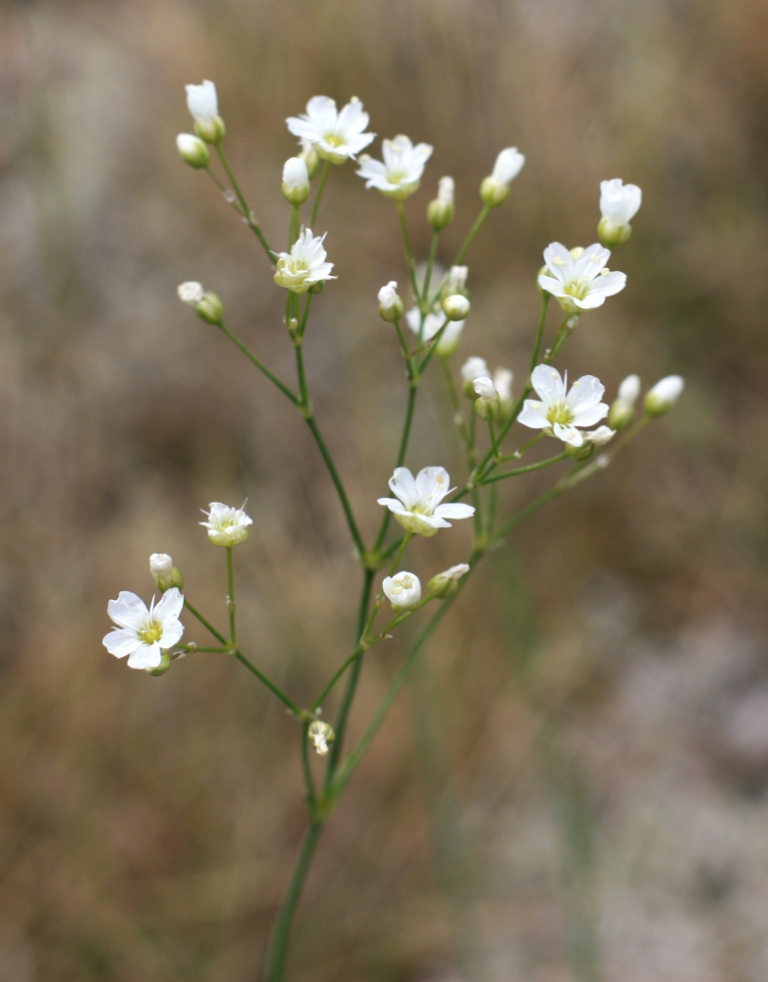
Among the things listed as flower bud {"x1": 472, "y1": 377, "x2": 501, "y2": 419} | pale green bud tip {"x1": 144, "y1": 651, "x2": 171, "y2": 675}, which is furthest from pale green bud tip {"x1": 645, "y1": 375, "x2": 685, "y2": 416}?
pale green bud tip {"x1": 144, "y1": 651, "x2": 171, "y2": 675}

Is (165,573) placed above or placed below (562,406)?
below

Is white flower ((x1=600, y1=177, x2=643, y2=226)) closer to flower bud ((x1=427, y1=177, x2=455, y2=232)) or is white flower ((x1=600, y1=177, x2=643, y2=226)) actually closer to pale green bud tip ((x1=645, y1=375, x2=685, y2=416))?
flower bud ((x1=427, y1=177, x2=455, y2=232))

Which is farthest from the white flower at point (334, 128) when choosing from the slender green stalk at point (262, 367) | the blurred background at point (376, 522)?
the blurred background at point (376, 522)

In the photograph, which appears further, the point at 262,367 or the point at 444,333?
the point at 444,333

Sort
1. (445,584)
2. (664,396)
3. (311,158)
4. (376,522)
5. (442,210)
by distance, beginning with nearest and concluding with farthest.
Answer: (445,584) → (311,158) → (442,210) → (664,396) → (376,522)

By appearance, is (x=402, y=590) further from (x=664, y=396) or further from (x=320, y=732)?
(x=664, y=396)

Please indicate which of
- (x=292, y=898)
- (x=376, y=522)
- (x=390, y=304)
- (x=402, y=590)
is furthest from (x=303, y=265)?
(x=376, y=522)

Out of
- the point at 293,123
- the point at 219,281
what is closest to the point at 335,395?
the point at 219,281
